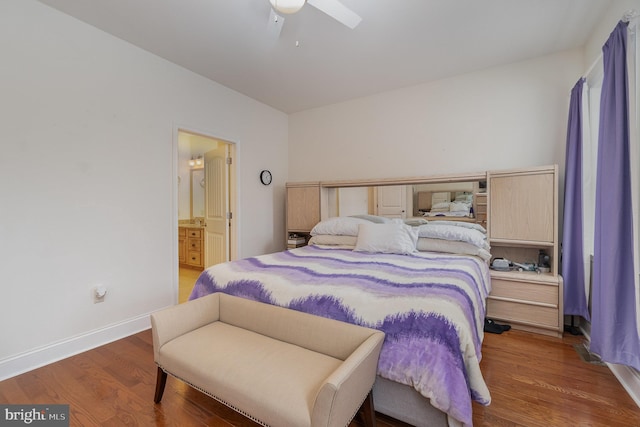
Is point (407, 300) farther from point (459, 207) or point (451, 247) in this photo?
point (459, 207)

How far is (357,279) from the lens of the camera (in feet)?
6.04

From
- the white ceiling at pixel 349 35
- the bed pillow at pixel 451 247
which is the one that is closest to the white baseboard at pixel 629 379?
the bed pillow at pixel 451 247

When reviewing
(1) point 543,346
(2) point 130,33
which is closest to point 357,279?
(1) point 543,346

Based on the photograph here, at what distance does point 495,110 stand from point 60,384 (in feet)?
14.6

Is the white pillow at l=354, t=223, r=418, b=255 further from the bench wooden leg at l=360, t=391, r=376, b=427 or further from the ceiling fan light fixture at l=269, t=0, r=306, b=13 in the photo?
the ceiling fan light fixture at l=269, t=0, r=306, b=13

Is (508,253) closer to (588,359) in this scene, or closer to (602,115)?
(588,359)

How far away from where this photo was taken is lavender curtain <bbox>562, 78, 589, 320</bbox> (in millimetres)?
2422

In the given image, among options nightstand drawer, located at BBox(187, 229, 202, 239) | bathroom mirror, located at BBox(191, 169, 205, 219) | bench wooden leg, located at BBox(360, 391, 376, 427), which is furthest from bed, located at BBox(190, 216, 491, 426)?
bathroom mirror, located at BBox(191, 169, 205, 219)

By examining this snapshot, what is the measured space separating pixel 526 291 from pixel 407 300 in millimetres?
1806

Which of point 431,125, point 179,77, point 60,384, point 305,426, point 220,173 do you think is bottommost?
point 60,384

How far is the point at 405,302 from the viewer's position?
4.75 feet

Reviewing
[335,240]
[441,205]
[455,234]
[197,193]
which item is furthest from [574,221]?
[197,193]

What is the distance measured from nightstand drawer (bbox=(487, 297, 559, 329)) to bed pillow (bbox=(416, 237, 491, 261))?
46 centimetres

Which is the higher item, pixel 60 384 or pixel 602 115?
pixel 602 115
